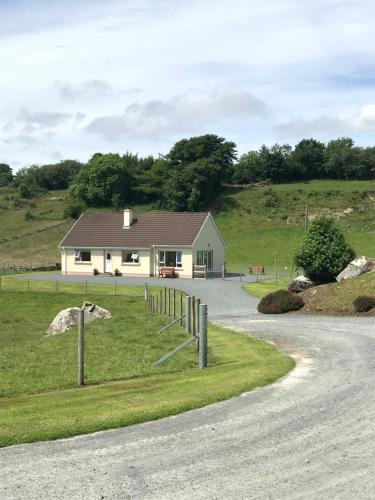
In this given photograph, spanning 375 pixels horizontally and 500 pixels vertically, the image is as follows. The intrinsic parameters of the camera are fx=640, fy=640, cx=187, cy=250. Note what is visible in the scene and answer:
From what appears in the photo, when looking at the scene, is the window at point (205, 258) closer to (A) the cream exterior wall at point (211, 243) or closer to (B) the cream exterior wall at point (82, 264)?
(A) the cream exterior wall at point (211, 243)

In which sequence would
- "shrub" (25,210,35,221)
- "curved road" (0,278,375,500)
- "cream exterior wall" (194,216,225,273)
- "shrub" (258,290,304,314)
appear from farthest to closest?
"shrub" (25,210,35,221), "cream exterior wall" (194,216,225,273), "shrub" (258,290,304,314), "curved road" (0,278,375,500)

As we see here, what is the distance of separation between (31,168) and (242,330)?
473ft

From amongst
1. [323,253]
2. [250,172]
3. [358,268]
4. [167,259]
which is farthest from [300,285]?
[250,172]

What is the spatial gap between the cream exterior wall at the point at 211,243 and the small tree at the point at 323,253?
19.1m

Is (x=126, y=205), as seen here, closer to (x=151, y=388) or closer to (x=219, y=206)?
(x=219, y=206)

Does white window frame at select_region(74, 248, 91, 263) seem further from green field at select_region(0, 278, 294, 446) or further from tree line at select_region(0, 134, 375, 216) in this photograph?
green field at select_region(0, 278, 294, 446)

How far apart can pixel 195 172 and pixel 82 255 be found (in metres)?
38.5

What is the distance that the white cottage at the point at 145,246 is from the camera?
61969mm

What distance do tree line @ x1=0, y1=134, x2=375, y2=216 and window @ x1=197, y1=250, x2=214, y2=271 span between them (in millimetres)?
33088

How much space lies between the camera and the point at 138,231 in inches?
2579

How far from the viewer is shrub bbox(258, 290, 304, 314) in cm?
3459

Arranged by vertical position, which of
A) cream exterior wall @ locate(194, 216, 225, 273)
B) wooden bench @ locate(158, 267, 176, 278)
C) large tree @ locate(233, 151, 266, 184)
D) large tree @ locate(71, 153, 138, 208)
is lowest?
wooden bench @ locate(158, 267, 176, 278)

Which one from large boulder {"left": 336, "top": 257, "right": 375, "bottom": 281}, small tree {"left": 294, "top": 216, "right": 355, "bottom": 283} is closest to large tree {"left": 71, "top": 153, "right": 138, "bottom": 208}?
small tree {"left": 294, "top": 216, "right": 355, "bottom": 283}

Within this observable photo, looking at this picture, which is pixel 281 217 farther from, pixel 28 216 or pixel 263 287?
pixel 263 287
